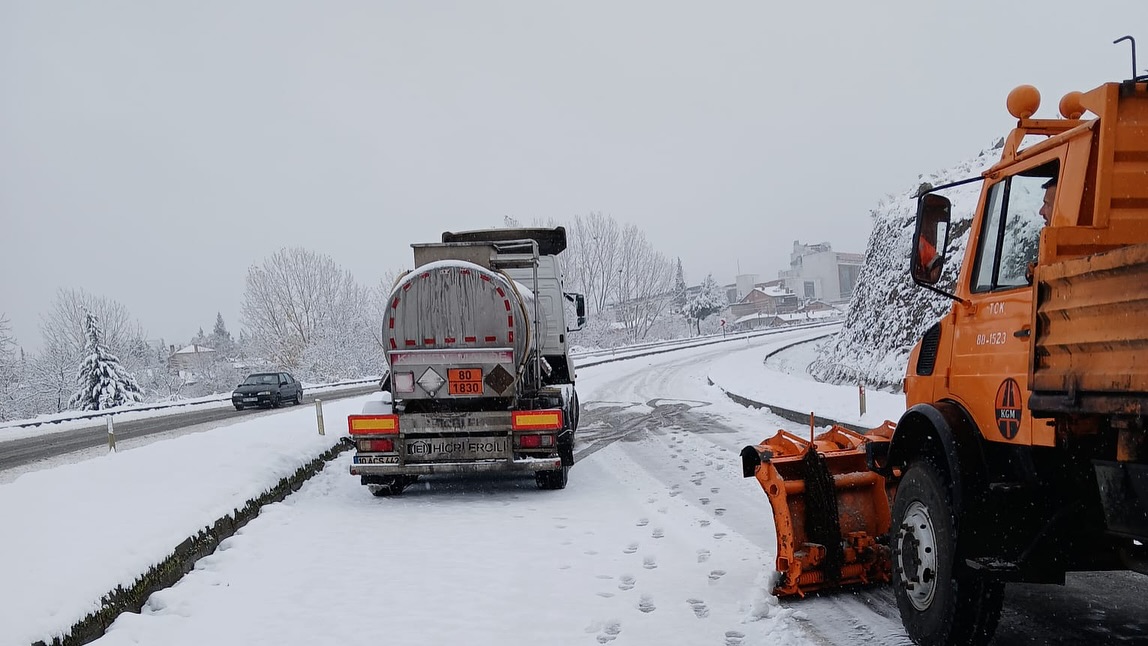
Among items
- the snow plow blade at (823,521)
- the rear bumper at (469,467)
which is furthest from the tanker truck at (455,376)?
the snow plow blade at (823,521)

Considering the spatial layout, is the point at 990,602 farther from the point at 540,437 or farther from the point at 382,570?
the point at 540,437

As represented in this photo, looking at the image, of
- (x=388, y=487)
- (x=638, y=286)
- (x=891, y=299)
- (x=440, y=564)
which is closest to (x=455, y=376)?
(x=388, y=487)

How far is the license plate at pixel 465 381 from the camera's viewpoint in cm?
789

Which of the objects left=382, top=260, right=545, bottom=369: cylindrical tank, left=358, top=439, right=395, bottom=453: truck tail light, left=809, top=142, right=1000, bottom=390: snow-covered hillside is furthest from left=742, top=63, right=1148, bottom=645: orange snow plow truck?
left=809, top=142, right=1000, bottom=390: snow-covered hillside

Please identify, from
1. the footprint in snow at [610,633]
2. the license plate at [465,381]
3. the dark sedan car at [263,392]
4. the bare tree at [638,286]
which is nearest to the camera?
the footprint in snow at [610,633]

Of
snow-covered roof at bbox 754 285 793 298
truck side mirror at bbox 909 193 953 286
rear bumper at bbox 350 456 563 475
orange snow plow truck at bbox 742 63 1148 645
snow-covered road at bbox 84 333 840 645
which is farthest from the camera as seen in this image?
snow-covered roof at bbox 754 285 793 298

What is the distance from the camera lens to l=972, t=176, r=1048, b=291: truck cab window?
3324 millimetres

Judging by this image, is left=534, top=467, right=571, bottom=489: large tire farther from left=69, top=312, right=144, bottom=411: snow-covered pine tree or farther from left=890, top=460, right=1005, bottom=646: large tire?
left=69, top=312, right=144, bottom=411: snow-covered pine tree

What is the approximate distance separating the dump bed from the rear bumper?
5.63m

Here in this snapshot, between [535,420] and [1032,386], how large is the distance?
556 centimetres

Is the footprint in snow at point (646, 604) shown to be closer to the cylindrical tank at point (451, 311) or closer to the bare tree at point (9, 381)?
the cylindrical tank at point (451, 311)

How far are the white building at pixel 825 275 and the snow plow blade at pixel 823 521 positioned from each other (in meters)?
106

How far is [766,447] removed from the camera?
16.5ft

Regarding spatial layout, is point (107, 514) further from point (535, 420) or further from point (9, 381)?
point (9, 381)
